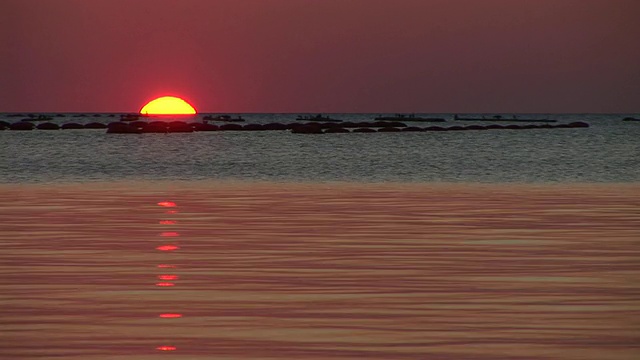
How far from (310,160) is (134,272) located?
55.7 metres

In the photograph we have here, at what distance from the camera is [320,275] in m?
16.8

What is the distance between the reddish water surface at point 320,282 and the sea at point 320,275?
0.04m

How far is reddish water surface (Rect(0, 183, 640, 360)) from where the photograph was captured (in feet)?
38.3

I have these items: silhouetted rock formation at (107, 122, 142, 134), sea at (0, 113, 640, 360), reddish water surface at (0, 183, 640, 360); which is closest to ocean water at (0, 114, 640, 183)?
sea at (0, 113, 640, 360)

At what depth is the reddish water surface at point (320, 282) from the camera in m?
11.7

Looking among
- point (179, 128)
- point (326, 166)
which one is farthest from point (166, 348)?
point (179, 128)

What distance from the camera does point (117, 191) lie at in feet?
131

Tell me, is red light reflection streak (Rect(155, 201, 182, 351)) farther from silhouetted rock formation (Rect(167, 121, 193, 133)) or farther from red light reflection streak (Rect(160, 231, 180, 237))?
silhouetted rock formation (Rect(167, 121, 193, 133))

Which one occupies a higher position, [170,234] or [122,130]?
[170,234]

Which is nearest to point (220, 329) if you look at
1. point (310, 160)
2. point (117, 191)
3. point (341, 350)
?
point (341, 350)

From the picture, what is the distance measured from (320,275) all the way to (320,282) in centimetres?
75

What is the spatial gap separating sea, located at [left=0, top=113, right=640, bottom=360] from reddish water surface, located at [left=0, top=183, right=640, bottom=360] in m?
0.04

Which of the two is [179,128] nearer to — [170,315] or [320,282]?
[320,282]

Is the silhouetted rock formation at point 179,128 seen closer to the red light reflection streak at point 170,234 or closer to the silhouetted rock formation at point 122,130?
the silhouetted rock formation at point 122,130
